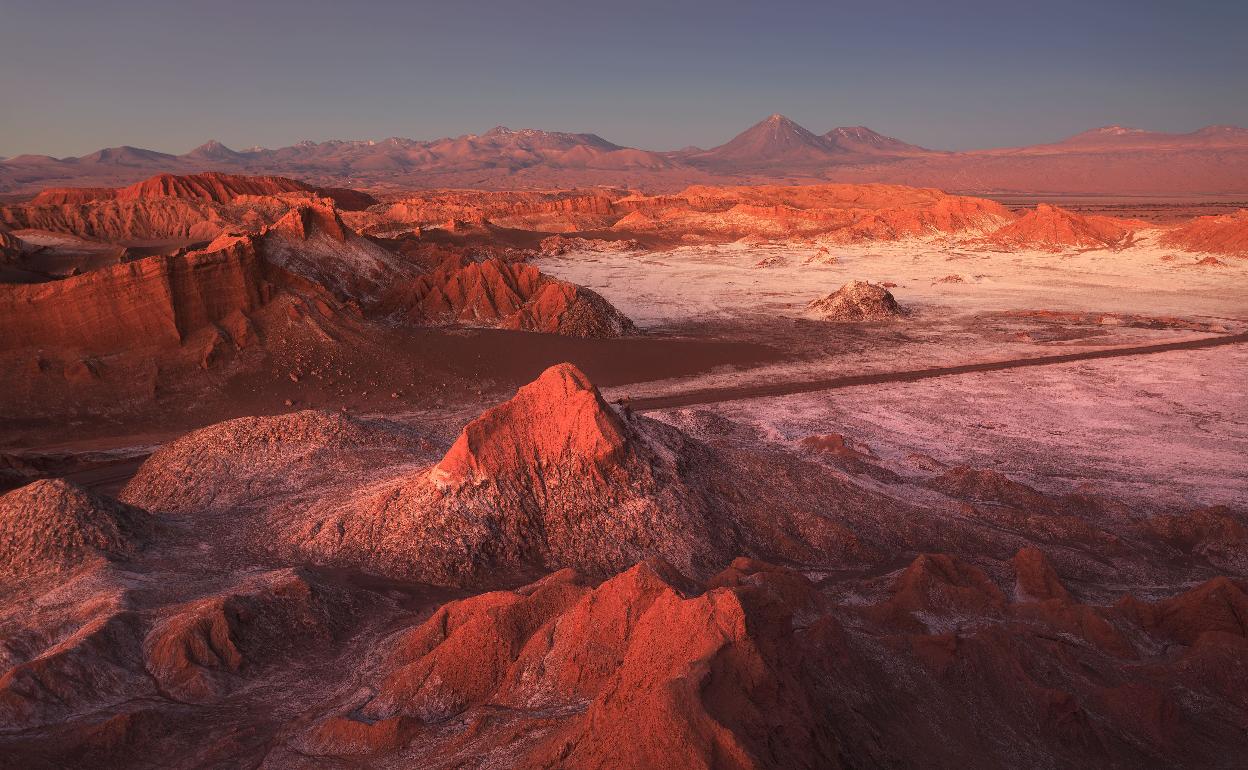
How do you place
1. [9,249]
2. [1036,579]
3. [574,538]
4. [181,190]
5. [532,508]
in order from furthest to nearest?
[181,190]
[9,249]
[532,508]
[574,538]
[1036,579]

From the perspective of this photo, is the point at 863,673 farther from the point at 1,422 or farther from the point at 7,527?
the point at 1,422

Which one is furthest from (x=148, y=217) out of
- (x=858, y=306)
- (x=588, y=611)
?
(x=588, y=611)

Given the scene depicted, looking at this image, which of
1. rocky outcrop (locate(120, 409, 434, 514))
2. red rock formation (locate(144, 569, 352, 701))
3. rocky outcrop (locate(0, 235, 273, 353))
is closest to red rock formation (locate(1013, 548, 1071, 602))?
red rock formation (locate(144, 569, 352, 701))

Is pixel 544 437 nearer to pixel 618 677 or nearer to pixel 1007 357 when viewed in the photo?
pixel 618 677

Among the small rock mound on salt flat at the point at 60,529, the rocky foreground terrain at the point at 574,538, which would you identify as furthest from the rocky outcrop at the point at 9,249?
the small rock mound on salt flat at the point at 60,529

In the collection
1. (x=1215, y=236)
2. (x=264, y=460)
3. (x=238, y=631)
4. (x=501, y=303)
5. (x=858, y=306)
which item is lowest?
(x=858, y=306)

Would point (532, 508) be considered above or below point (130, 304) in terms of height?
below

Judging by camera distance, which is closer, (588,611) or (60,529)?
(588,611)
